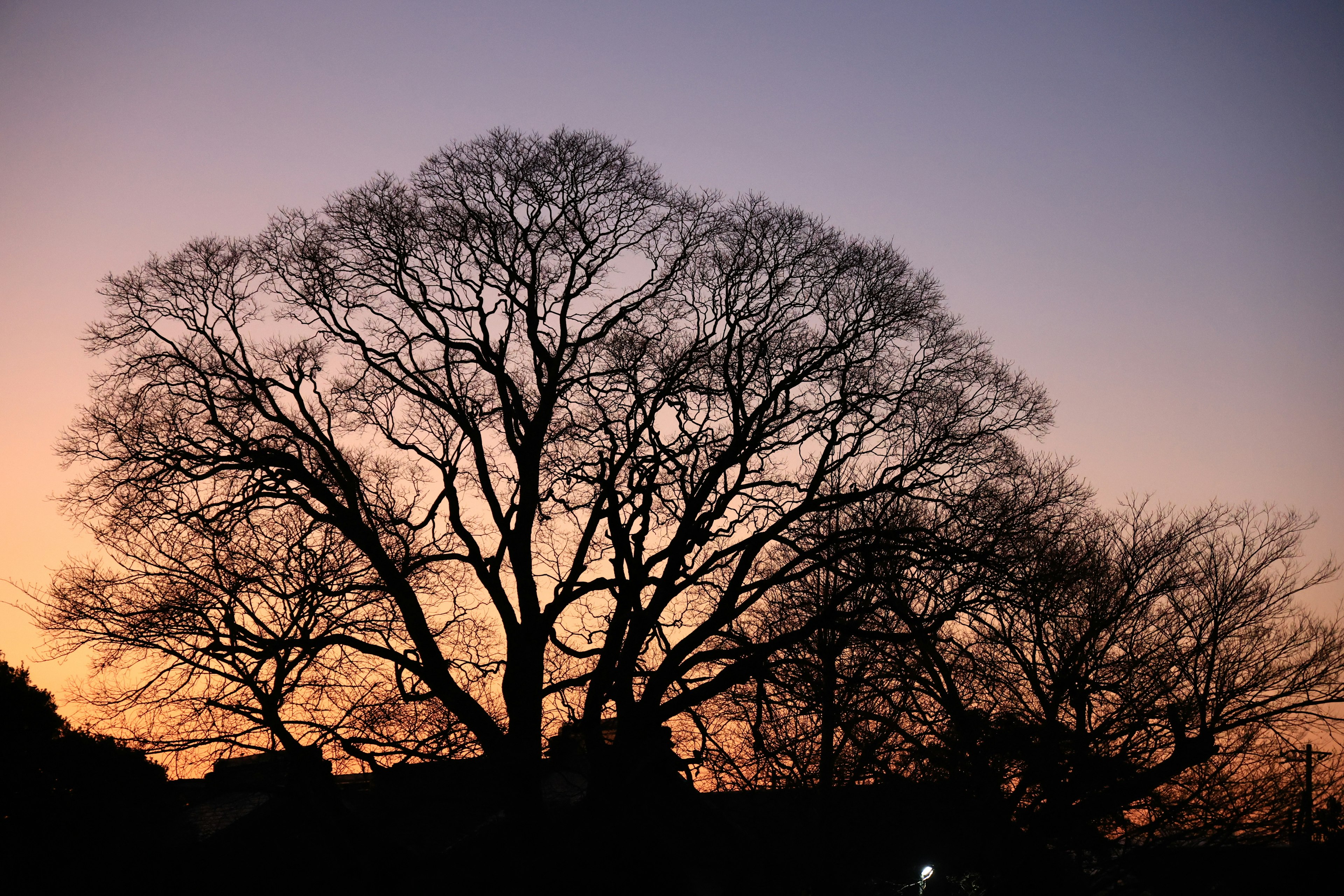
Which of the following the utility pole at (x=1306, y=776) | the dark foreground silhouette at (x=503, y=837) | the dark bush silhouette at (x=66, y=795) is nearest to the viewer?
the dark foreground silhouette at (x=503, y=837)

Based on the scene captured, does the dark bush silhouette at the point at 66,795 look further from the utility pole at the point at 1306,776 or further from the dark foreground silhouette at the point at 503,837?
the utility pole at the point at 1306,776

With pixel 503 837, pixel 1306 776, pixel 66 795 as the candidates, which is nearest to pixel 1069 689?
pixel 1306 776

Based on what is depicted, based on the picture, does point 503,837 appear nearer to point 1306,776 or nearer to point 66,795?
point 66,795

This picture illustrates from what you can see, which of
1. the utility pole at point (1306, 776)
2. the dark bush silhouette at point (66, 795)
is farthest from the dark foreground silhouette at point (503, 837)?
the utility pole at point (1306, 776)

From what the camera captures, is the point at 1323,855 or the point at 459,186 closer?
the point at 459,186

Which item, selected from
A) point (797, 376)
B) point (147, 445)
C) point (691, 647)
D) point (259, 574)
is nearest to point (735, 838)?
point (691, 647)

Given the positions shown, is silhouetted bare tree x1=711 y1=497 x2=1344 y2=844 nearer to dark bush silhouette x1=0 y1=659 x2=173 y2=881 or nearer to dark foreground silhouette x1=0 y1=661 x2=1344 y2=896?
dark foreground silhouette x1=0 y1=661 x2=1344 y2=896

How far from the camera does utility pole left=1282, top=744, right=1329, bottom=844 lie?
19.5 metres

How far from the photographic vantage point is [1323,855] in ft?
78.4

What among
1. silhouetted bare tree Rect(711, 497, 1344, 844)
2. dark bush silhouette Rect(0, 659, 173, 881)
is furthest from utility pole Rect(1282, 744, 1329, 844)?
dark bush silhouette Rect(0, 659, 173, 881)

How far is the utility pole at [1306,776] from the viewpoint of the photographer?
19.5 meters

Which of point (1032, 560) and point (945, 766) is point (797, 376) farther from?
point (945, 766)

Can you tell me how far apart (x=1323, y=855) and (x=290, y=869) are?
2759 centimetres

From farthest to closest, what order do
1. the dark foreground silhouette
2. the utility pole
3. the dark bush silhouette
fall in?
the dark bush silhouette
the utility pole
the dark foreground silhouette
